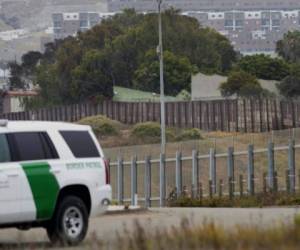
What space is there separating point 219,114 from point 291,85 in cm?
2507

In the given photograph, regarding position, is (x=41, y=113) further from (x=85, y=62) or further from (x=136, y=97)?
(x=85, y=62)

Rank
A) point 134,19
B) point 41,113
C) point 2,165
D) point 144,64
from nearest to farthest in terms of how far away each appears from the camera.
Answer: point 2,165, point 41,113, point 144,64, point 134,19

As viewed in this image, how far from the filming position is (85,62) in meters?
120

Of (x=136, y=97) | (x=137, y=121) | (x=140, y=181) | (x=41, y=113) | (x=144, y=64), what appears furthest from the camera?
(x=144, y=64)

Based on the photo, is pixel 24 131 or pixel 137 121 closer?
pixel 24 131

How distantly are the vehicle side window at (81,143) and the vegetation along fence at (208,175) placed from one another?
17.0 meters

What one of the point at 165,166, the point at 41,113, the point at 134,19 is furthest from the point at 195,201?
the point at 134,19

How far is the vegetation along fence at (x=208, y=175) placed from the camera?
39469 millimetres

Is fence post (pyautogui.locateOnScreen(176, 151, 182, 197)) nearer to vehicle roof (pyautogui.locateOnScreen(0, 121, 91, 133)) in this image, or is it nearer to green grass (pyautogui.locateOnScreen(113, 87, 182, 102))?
vehicle roof (pyautogui.locateOnScreen(0, 121, 91, 133))

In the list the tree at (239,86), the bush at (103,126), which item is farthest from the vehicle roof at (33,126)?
the tree at (239,86)

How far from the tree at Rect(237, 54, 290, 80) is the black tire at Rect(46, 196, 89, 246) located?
94.5m

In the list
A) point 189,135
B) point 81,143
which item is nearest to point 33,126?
point 81,143

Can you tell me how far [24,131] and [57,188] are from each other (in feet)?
3.37

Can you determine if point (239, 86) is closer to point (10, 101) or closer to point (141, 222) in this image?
point (10, 101)
